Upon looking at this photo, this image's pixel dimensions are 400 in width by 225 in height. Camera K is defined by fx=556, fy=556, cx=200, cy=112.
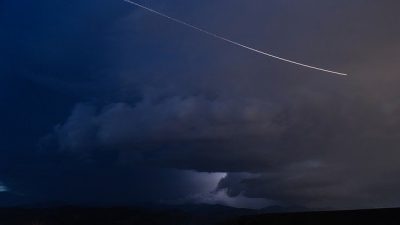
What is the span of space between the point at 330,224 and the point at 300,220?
5.98ft

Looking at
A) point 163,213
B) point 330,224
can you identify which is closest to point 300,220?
point 330,224

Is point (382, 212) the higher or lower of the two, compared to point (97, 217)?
lower

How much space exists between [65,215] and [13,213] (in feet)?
29.7

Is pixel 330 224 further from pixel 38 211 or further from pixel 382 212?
pixel 38 211

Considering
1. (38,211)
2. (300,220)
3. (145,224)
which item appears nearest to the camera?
(300,220)

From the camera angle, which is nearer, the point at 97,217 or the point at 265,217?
the point at 265,217

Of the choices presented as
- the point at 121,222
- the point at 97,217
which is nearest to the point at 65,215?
the point at 97,217

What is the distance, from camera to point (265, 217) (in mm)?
34375

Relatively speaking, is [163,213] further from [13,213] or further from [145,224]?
[13,213]

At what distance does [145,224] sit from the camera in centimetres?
9275

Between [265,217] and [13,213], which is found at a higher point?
[13,213]

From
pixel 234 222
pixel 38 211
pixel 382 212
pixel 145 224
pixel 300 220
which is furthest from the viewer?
pixel 38 211

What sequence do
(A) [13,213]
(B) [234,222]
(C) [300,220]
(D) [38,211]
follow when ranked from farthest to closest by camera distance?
(D) [38,211] → (A) [13,213] → (B) [234,222] → (C) [300,220]

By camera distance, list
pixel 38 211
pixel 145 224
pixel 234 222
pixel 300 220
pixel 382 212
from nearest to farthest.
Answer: pixel 382 212 < pixel 300 220 < pixel 234 222 < pixel 145 224 < pixel 38 211
